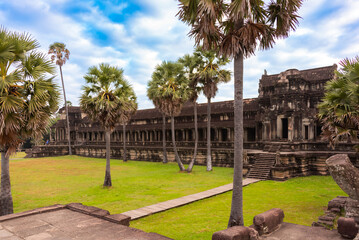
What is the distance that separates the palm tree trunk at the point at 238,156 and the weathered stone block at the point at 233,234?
2.10m

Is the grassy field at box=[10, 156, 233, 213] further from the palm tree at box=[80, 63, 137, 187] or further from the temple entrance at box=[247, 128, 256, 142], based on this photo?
the temple entrance at box=[247, 128, 256, 142]

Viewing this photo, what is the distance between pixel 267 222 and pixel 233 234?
1.68m

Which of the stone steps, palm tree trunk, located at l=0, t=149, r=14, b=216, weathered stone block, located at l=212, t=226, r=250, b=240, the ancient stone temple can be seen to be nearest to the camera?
weathered stone block, located at l=212, t=226, r=250, b=240

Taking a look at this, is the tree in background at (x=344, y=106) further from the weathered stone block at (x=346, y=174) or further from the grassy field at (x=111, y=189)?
the grassy field at (x=111, y=189)

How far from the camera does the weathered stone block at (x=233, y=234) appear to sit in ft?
19.8

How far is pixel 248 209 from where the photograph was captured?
39.4 feet

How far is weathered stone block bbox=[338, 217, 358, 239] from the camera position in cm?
685

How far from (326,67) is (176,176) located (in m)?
18.3

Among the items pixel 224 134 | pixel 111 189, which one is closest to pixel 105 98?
pixel 111 189

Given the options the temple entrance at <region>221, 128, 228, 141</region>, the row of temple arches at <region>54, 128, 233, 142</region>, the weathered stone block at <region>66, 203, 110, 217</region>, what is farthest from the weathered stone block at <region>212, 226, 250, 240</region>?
the temple entrance at <region>221, 128, 228, 141</region>

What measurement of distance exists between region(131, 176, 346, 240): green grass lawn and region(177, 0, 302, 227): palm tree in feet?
5.62

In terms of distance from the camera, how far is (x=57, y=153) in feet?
158

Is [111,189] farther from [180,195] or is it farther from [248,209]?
[248,209]

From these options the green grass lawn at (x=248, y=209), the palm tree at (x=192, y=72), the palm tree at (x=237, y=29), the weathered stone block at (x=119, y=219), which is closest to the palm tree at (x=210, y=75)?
the palm tree at (x=192, y=72)
